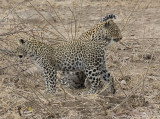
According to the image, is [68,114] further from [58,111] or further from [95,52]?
[95,52]

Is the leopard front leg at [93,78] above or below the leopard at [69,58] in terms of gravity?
below

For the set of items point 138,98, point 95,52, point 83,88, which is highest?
point 95,52

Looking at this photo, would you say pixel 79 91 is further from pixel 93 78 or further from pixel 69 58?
pixel 69 58

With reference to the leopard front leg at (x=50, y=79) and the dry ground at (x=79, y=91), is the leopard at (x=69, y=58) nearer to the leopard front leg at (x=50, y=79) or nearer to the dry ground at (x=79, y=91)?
the leopard front leg at (x=50, y=79)

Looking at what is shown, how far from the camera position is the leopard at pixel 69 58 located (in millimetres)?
6768

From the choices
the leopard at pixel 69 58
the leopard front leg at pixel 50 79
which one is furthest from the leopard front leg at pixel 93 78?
the leopard front leg at pixel 50 79

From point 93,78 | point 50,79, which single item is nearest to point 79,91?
point 93,78

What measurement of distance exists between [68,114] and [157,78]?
8.75ft

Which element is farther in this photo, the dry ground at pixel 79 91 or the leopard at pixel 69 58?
the leopard at pixel 69 58

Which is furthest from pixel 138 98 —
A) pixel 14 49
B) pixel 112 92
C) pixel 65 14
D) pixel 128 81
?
pixel 65 14

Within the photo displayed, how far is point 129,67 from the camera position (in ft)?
26.7

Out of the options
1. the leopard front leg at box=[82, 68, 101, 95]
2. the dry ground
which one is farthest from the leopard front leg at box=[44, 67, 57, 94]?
the leopard front leg at box=[82, 68, 101, 95]

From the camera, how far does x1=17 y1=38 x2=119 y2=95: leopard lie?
6.77 m

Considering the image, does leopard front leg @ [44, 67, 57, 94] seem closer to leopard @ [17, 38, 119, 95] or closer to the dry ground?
leopard @ [17, 38, 119, 95]
